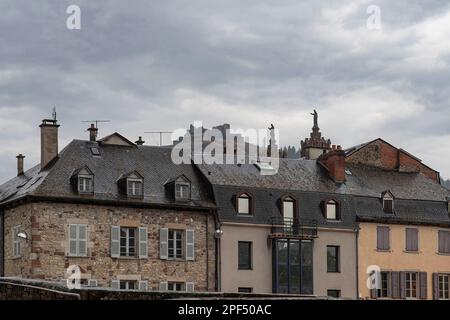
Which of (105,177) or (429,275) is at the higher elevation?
(105,177)

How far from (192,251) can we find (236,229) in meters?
2.72

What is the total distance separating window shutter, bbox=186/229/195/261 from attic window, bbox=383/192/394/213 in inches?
489

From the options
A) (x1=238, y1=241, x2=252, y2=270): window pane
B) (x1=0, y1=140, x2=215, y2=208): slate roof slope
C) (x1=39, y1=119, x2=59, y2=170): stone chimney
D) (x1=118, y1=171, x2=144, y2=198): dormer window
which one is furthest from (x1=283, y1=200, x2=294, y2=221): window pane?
(x1=39, y1=119, x2=59, y2=170): stone chimney

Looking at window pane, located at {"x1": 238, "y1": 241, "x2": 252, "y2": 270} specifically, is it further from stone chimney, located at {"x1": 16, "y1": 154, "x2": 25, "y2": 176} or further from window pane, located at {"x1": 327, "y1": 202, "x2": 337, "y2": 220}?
stone chimney, located at {"x1": 16, "y1": 154, "x2": 25, "y2": 176}

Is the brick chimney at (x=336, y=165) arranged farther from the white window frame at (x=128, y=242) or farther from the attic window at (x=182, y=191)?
the white window frame at (x=128, y=242)

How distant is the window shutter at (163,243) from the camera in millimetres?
53438

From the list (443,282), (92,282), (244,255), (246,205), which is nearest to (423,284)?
(443,282)

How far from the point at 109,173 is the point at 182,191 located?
3935mm

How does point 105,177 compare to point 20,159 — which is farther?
point 20,159

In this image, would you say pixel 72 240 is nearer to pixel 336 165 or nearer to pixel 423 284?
pixel 336 165

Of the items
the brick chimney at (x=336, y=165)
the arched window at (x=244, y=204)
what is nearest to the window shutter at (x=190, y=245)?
the arched window at (x=244, y=204)

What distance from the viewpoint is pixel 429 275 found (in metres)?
60.7
